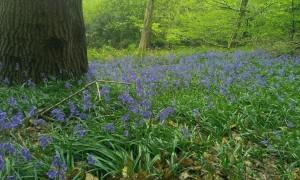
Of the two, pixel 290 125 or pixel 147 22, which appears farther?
pixel 147 22

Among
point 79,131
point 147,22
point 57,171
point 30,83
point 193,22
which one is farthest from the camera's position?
point 193,22

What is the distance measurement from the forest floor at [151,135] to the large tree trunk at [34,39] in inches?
12.0

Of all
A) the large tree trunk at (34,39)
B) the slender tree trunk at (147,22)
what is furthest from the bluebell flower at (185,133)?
the slender tree trunk at (147,22)

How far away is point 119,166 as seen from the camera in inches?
115

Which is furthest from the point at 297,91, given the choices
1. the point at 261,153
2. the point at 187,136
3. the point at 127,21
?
the point at 127,21

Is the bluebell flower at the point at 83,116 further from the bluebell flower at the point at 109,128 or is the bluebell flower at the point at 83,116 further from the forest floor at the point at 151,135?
the bluebell flower at the point at 109,128

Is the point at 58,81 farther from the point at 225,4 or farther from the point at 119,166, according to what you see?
the point at 225,4

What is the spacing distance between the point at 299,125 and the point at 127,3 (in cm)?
2081

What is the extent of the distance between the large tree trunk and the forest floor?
306mm

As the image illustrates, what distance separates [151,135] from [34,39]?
2.92 meters

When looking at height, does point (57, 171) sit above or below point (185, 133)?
above

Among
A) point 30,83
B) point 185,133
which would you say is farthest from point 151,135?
point 30,83

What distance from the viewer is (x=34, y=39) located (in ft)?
18.1

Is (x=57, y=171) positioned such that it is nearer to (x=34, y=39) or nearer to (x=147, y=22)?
(x=34, y=39)
